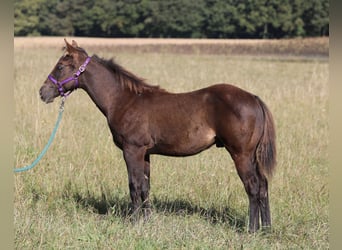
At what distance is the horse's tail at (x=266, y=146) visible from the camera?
13.1 ft

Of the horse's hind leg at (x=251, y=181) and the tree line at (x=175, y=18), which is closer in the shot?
the horse's hind leg at (x=251, y=181)

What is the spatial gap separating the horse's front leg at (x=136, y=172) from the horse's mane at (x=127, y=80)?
626 millimetres

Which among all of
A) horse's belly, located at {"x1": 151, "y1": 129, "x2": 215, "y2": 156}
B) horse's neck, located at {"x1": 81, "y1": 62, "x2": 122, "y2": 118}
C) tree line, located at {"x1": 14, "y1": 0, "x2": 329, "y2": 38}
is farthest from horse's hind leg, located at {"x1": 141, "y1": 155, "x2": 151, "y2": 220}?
tree line, located at {"x1": 14, "y1": 0, "x2": 329, "y2": 38}

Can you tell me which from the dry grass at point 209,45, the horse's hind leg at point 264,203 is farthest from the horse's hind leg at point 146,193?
the dry grass at point 209,45

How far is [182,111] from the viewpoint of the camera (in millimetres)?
4051

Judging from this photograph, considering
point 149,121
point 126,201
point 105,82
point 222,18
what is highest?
point 222,18

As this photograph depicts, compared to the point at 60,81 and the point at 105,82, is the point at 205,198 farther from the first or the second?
the point at 60,81

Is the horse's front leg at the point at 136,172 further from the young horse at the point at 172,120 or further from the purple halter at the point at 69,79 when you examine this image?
the purple halter at the point at 69,79

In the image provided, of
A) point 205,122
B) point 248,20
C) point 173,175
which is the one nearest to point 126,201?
point 173,175

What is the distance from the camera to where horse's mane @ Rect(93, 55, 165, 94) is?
14.5 feet

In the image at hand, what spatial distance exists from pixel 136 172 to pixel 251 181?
1.12 meters

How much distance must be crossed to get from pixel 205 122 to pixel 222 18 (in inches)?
891

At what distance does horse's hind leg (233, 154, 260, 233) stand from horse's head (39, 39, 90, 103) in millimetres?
1784

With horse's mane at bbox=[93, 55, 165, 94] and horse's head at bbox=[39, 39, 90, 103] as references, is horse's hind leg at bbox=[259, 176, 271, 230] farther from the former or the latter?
horse's head at bbox=[39, 39, 90, 103]
